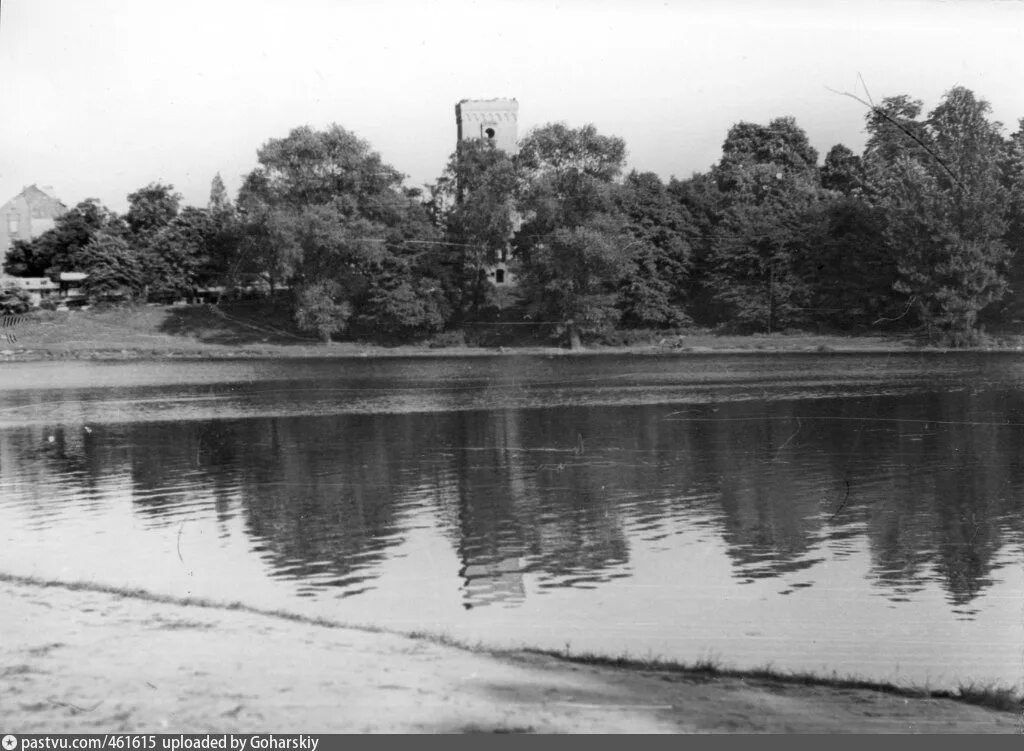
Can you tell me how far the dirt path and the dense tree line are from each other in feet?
170

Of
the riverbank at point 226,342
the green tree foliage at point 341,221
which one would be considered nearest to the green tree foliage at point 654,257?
the riverbank at point 226,342

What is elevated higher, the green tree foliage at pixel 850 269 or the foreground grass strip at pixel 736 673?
the green tree foliage at pixel 850 269

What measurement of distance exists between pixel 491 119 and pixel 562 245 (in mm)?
26270

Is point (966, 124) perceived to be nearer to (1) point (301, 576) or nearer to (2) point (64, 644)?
(1) point (301, 576)

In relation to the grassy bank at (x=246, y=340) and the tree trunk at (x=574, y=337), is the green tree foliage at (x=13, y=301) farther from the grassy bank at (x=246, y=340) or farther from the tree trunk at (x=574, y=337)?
the tree trunk at (x=574, y=337)

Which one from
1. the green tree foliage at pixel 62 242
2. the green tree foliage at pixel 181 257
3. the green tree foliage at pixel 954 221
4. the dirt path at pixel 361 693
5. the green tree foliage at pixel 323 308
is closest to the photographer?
the dirt path at pixel 361 693

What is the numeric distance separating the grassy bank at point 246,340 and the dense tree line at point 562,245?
1.51 meters

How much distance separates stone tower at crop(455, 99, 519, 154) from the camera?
8531 centimetres

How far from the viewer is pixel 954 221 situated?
52.0m

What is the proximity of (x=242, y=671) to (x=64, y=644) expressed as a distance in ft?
5.65

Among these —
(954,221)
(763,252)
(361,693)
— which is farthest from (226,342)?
(361,693)

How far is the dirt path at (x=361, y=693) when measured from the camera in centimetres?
669

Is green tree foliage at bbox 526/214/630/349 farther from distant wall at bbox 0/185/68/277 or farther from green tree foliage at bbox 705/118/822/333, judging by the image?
distant wall at bbox 0/185/68/277

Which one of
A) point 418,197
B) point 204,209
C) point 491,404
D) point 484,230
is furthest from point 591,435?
point 204,209
